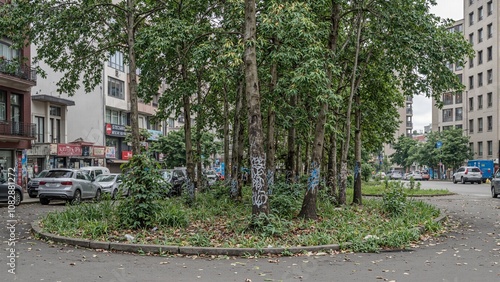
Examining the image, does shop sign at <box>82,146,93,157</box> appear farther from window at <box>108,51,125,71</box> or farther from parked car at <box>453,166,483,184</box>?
parked car at <box>453,166,483,184</box>

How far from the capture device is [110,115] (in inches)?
1937

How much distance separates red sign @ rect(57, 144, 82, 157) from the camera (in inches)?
1496

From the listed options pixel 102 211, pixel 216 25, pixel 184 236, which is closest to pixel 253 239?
pixel 184 236

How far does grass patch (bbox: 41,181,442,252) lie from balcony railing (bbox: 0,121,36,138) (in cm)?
1854

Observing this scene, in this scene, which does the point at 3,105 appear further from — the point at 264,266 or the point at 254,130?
the point at 264,266

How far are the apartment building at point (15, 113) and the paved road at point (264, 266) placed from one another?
21.4 metres

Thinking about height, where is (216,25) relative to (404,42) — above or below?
above

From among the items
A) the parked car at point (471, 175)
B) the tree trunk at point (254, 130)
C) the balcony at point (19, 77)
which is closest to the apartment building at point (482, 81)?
the parked car at point (471, 175)

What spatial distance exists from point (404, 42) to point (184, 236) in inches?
344

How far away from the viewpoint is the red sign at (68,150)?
1496 inches

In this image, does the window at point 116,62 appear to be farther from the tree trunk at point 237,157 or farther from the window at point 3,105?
the tree trunk at point 237,157

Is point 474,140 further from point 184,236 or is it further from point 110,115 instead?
point 184,236

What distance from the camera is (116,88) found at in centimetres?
4944

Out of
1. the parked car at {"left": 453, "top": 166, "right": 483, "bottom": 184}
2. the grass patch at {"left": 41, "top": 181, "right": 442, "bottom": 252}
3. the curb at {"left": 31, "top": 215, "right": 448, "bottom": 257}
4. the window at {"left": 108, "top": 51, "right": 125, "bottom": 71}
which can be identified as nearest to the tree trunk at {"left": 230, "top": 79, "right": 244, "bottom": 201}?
the grass patch at {"left": 41, "top": 181, "right": 442, "bottom": 252}
